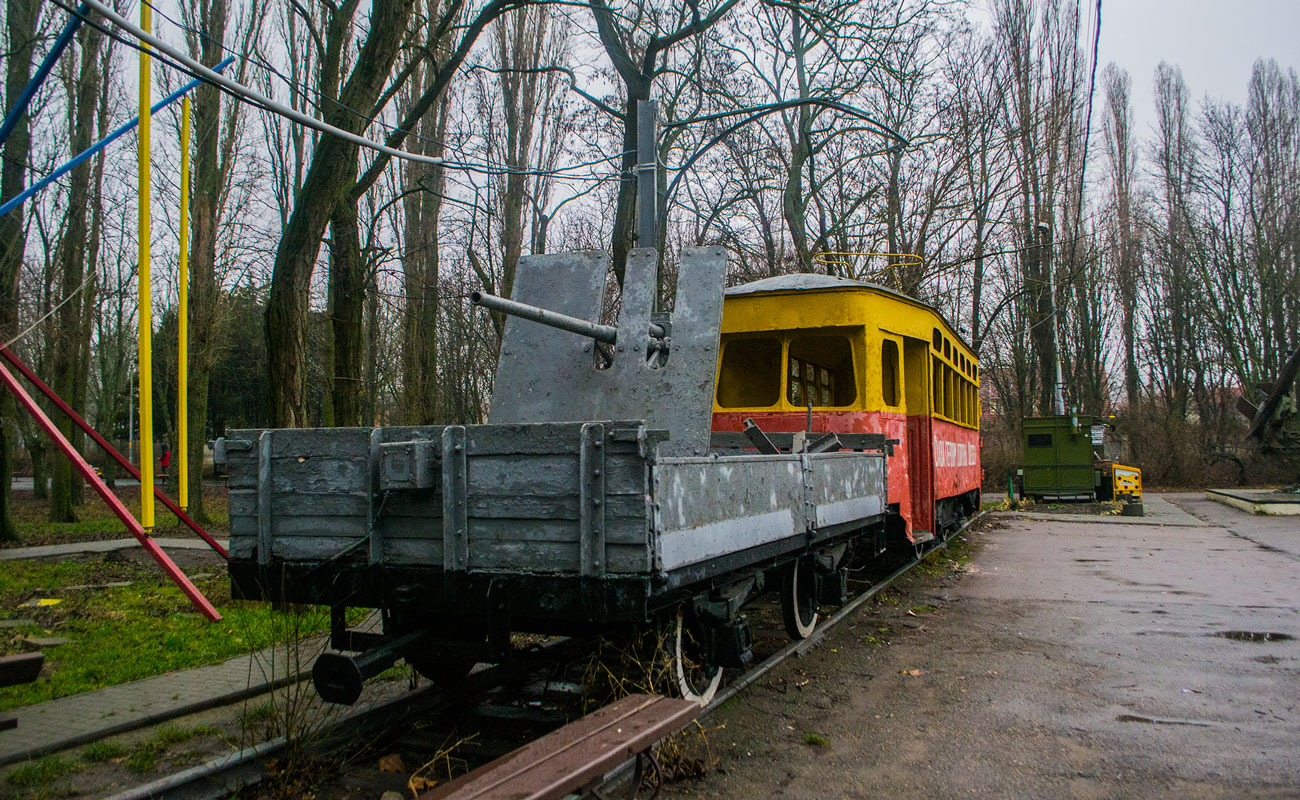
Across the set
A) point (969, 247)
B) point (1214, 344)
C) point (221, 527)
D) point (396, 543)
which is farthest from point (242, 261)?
point (1214, 344)

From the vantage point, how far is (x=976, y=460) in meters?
15.6

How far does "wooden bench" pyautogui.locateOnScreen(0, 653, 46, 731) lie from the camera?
473 cm

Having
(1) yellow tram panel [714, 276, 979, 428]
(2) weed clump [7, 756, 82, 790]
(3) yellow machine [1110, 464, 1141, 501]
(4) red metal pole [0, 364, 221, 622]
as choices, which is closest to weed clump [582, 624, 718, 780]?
(2) weed clump [7, 756, 82, 790]

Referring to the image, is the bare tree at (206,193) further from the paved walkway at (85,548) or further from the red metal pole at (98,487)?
the red metal pole at (98,487)

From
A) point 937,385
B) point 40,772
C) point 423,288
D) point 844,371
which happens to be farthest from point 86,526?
point 937,385

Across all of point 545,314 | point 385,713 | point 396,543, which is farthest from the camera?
point 545,314

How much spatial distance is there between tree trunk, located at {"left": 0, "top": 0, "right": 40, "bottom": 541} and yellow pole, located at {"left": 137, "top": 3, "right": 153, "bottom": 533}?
6.96 meters

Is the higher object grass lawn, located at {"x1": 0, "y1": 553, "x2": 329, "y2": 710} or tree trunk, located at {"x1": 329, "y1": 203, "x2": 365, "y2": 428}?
tree trunk, located at {"x1": 329, "y1": 203, "x2": 365, "y2": 428}

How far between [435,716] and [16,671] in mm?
2232

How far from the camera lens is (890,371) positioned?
9375 millimetres

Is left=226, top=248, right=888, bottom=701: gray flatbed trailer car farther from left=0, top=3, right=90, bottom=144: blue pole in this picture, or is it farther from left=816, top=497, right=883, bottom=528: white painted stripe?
left=0, top=3, right=90, bottom=144: blue pole

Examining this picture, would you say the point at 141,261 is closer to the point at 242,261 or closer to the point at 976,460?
the point at 976,460

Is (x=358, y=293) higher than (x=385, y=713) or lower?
higher

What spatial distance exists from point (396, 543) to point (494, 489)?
59cm
